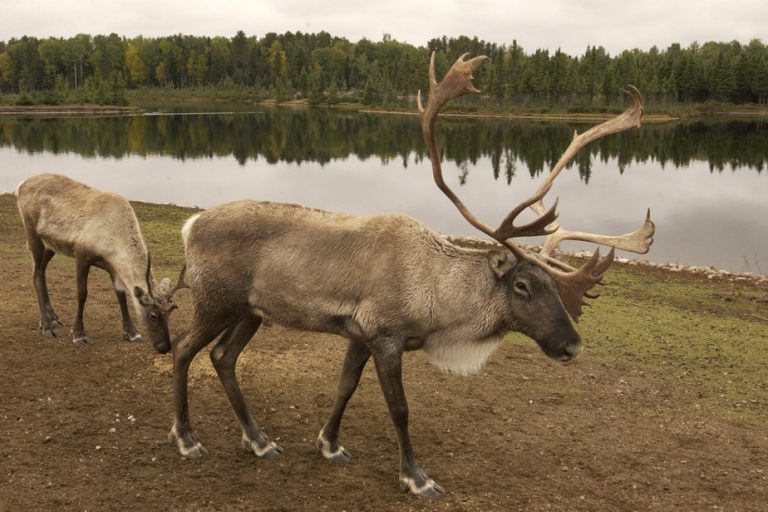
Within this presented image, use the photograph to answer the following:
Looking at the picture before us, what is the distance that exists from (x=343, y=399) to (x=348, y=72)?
170m

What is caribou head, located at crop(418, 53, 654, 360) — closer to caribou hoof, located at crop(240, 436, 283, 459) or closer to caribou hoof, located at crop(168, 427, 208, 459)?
caribou hoof, located at crop(240, 436, 283, 459)

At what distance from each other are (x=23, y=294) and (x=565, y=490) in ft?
31.9

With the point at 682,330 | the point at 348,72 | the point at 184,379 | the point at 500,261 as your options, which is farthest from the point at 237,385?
the point at 348,72

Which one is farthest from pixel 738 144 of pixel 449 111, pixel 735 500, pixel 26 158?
pixel 735 500

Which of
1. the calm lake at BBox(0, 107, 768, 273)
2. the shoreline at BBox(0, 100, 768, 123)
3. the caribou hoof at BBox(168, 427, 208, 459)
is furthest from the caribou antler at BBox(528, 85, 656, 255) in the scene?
the shoreline at BBox(0, 100, 768, 123)

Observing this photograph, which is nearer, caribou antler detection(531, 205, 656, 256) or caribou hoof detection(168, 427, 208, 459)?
caribou antler detection(531, 205, 656, 256)

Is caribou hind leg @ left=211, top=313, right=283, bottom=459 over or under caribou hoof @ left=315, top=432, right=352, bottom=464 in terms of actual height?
over

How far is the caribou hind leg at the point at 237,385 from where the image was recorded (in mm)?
6863

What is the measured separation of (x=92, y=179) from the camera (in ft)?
124

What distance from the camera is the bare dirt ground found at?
6.22 meters

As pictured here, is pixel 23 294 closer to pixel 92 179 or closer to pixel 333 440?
pixel 333 440

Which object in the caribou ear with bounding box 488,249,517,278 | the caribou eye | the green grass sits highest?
the caribou ear with bounding box 488,249,517,278

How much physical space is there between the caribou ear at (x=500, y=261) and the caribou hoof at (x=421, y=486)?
201 centimetres

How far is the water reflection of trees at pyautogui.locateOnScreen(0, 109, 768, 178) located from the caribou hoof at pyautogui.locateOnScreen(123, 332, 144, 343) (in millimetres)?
36280
